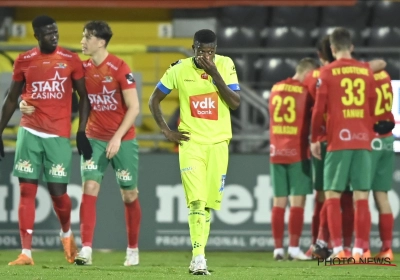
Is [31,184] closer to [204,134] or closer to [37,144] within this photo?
[37,144]

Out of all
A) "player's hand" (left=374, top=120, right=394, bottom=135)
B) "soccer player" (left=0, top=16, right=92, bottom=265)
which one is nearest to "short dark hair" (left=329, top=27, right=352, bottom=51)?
"player's hand" (left=374, top=120, right=394, bottom=135)

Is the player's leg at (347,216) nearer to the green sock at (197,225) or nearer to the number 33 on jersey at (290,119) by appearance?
the number 33 on jersey at (290,119)

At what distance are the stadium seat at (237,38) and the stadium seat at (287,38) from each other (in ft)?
0.67

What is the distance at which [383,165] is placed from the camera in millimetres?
11414

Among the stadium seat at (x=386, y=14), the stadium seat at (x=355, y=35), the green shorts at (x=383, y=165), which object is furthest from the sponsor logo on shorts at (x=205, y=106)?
the stadium seat at (x=386, y=14)

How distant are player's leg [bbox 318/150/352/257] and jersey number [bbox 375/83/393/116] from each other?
78 centimetres

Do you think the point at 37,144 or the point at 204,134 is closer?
the point at 204,134

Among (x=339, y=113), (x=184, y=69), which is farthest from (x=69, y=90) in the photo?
(x=339, y=113)

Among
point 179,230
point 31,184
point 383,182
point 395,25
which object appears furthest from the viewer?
point 395,25

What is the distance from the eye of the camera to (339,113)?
10.7 meters

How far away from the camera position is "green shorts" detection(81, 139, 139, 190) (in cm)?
1032

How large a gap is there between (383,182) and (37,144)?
369 cm

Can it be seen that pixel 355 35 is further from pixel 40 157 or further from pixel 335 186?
pixel 40 157

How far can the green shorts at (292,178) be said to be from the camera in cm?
1167
